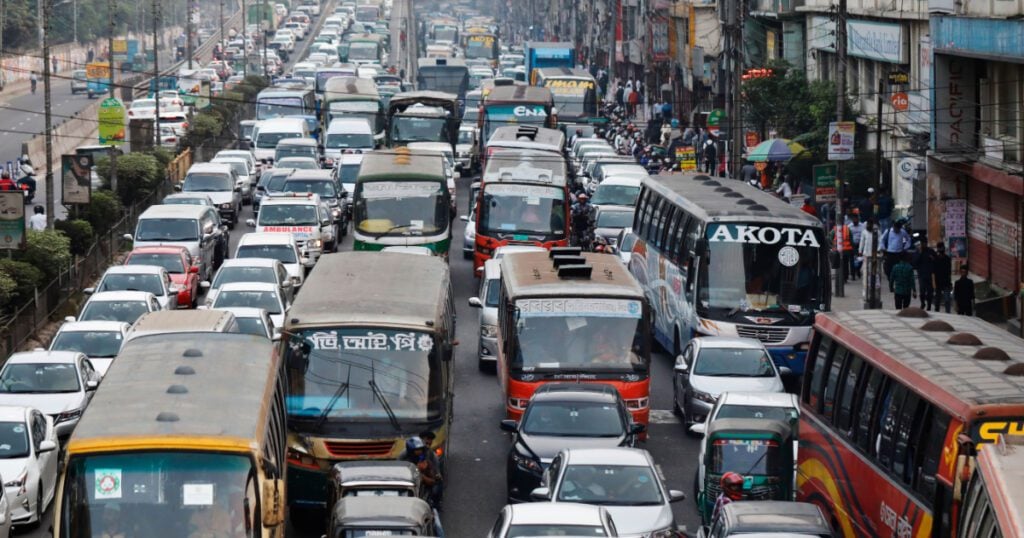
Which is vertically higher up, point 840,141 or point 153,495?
point 840,141

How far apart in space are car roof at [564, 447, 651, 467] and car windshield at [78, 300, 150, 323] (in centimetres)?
1287

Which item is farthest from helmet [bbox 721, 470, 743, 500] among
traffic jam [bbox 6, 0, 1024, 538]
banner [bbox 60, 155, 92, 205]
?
banner [bbox 60, 155, 92, 205]

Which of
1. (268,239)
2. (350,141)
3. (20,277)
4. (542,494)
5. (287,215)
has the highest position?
(350,141)

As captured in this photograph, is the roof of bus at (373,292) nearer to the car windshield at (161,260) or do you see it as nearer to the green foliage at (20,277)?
the green foliage at (20,277)

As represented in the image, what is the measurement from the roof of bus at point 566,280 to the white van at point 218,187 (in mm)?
22965

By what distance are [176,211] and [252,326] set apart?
468 inches

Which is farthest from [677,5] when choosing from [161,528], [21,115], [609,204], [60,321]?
[161,528]

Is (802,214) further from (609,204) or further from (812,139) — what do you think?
(812,139)

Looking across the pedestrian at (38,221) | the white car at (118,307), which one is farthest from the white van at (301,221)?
the white car at (118,307)

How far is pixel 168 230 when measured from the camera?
129 feet

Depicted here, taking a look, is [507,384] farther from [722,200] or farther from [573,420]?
[722,200]

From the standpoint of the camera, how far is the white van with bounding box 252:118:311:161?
61438 mm

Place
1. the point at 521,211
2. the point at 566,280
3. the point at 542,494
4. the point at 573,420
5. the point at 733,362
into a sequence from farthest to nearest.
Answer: the point at 521,211, the point at 733,362, the point at 566,280, the point at 573,420, the point at 542,494

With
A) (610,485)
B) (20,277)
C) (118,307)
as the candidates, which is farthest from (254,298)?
(610,485)
